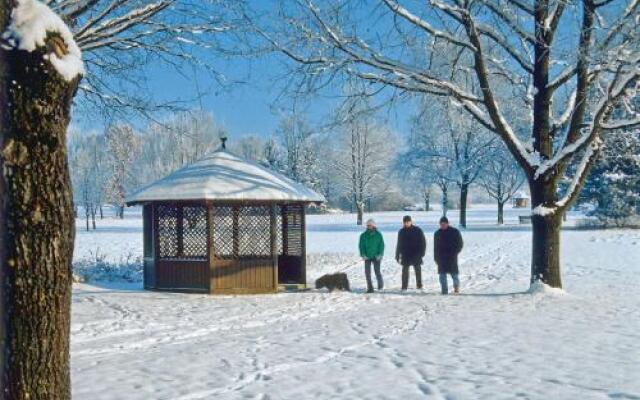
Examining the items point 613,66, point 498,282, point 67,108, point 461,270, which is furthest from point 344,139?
point 67,108

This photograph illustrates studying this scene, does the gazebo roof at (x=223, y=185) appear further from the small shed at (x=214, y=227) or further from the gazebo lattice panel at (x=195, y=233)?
the gazebo lattice panel at (x=195, y=233)

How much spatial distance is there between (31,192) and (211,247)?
11354 millimetres

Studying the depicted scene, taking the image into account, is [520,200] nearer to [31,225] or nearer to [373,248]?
[373,248]

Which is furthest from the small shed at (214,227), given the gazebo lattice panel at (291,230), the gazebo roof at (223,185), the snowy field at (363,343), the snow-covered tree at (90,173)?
the snow-covered tree at (90,173)

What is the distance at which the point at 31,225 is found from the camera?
307 centimetres

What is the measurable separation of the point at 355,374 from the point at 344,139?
47.4 metres

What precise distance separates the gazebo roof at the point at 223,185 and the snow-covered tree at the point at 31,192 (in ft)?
35.2

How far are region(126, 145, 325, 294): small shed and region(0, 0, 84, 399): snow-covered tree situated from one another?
1073 centimetres

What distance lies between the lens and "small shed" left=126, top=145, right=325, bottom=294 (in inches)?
562

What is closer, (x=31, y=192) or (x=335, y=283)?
(x=31, y=192)

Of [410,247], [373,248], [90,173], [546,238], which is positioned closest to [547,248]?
[546,238]

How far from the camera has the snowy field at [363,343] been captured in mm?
6129

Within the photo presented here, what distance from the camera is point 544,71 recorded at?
1270 cm

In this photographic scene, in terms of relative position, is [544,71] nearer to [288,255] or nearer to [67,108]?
[288,255]
